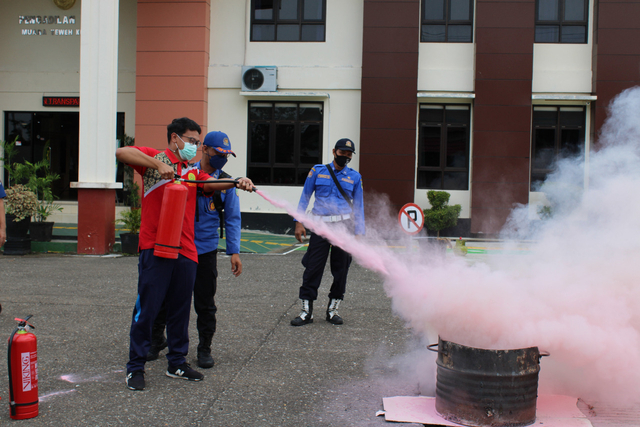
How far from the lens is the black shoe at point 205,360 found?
14.6 ft

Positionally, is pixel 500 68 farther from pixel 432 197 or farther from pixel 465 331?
pixel 465 331

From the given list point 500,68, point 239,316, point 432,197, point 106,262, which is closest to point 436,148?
point 432,197

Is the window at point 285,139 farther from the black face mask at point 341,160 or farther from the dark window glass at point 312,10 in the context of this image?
the black face mask at point 341,160

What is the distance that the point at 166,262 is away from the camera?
391 cm

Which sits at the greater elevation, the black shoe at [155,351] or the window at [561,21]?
the window at [561,21]

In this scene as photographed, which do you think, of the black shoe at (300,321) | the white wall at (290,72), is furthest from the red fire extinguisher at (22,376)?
the white wall at (290,72)

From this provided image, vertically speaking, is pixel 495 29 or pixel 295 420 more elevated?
pixel 495 29

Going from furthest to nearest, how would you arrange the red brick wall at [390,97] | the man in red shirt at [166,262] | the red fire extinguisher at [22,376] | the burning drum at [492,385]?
the red brick wall at [390,97], the man in red shirt at [166,262], the red fire extinguisher at [22,376], the burning drum at [492,385]

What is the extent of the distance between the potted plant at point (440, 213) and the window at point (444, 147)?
72 centimetres

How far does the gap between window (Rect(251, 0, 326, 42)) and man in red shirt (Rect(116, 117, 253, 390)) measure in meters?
12.1

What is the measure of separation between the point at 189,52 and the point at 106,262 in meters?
7.46

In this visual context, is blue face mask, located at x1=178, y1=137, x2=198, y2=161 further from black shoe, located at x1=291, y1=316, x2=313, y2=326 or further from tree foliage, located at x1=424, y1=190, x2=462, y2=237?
tree foliage, located at x1=424, y1=190, x2=462, y2=237

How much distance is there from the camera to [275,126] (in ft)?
51.2

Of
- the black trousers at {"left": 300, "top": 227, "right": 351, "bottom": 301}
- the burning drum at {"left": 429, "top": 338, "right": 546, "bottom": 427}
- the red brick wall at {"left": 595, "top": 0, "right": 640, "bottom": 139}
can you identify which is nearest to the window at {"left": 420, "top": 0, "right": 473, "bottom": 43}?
the red brick wall at {"left": 595, "top": 0, "right": 640, "bottom": 139}
